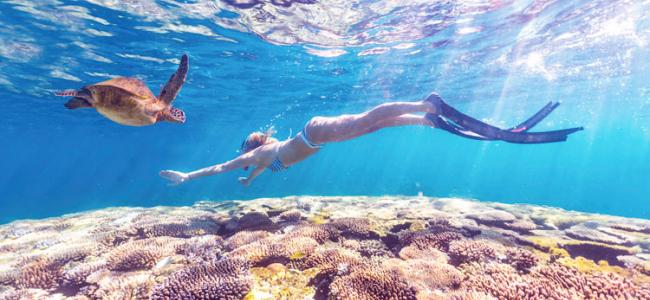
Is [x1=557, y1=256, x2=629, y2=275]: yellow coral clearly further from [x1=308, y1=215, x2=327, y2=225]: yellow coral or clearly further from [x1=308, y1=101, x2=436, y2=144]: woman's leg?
[x1=308, y1=215, x2=327, y2=225]: yellow coral

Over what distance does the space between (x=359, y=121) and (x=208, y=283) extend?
3944 mm

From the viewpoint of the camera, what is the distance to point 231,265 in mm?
4121

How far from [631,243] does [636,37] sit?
687 inches

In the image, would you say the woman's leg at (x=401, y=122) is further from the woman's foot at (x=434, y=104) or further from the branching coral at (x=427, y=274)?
the branching coral at (x=427, y=274)

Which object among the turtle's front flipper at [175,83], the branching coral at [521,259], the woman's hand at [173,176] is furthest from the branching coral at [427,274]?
the woman's hand at [173,176]

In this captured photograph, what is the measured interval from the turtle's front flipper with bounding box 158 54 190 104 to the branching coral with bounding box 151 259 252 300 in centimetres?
219

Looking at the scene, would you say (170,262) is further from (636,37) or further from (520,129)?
(636,37)

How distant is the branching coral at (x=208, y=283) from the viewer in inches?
138

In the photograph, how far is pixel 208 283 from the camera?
364 cm

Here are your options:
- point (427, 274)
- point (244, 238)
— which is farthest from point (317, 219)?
point (427, 274)

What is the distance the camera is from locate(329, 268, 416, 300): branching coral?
3465mm

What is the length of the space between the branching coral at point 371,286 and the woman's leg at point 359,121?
311 cm

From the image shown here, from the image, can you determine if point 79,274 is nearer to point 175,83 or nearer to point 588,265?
point 175,83

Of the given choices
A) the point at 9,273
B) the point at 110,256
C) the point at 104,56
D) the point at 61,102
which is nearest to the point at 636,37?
the point at 110,256
